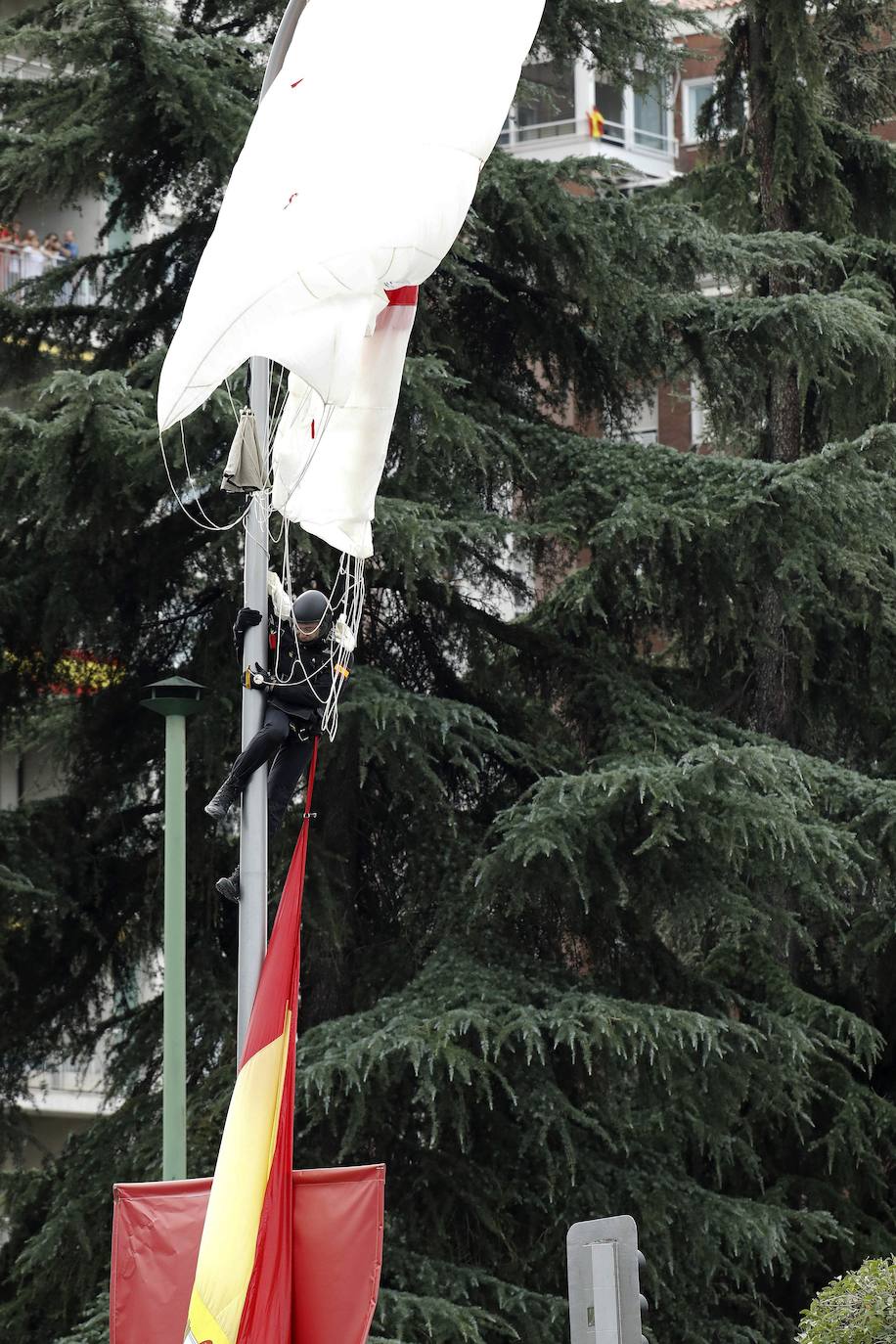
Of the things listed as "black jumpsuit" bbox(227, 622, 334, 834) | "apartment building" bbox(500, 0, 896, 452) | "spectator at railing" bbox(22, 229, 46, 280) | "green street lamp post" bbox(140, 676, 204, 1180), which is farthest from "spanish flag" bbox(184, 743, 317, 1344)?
"apartment building" bbox(500, 0, 896, 452)

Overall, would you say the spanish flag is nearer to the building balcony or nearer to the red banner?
the red banner

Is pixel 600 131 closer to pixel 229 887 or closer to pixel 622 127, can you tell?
pixel 622 127

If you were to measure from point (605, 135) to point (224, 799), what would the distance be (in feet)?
105

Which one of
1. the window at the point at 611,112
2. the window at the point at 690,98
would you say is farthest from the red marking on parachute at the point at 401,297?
the window at the point at 611,112

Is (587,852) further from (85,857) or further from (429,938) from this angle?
(85,857)

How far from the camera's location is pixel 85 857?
1706cm

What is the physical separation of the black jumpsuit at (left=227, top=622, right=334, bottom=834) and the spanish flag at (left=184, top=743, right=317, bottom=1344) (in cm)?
21

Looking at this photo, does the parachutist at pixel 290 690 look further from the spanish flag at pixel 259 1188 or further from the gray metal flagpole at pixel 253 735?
the spanish flag at pixel 259 1188

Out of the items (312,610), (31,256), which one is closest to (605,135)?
(31,256)

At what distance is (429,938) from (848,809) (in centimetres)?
309

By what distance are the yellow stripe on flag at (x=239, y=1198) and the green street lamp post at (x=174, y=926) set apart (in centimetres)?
272

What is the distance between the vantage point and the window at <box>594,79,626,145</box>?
3934 centimetres

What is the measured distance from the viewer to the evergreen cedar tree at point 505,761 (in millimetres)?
14648

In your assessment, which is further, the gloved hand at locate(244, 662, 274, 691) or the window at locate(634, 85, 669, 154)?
the window at locate(634, 85, 669, 154)
